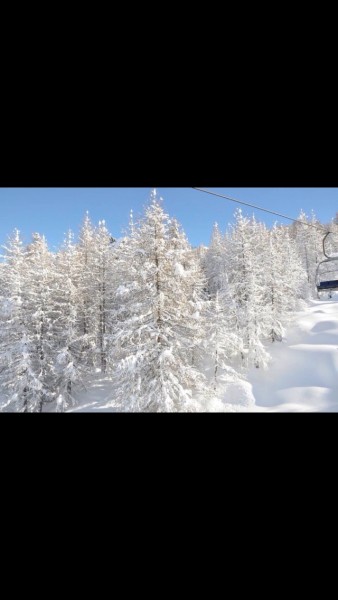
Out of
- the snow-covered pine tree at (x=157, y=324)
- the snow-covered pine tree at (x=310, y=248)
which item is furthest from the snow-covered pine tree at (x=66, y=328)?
the snow-covered pine tree at (x=310, y=248)

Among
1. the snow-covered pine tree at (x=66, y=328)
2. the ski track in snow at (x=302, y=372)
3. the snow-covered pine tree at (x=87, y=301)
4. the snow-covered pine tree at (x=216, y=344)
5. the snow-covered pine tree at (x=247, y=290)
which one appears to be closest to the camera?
the snow-covered pine tree at (x=66, y=328)

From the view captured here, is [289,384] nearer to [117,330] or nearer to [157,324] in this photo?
[157,324]

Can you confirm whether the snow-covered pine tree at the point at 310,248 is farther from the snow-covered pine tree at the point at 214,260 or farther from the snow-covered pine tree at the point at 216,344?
the snow-covered pine tree at the point at 216,344

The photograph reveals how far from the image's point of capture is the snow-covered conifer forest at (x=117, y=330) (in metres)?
5.17

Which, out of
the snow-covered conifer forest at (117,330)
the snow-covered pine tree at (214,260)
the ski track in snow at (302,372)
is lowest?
the ski track in snow at (302,372)

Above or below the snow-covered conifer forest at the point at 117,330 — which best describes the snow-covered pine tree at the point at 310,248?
above

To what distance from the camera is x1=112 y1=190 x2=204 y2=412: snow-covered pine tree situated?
4902mm

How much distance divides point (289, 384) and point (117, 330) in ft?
19.2

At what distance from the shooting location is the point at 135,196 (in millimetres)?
5898

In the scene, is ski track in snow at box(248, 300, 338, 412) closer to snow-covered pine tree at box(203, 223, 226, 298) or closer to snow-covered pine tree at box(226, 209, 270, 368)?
snow-covered pine tree at box(226, 209, 270, 368)

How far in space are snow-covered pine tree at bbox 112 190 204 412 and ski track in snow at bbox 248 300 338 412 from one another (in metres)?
3.62
